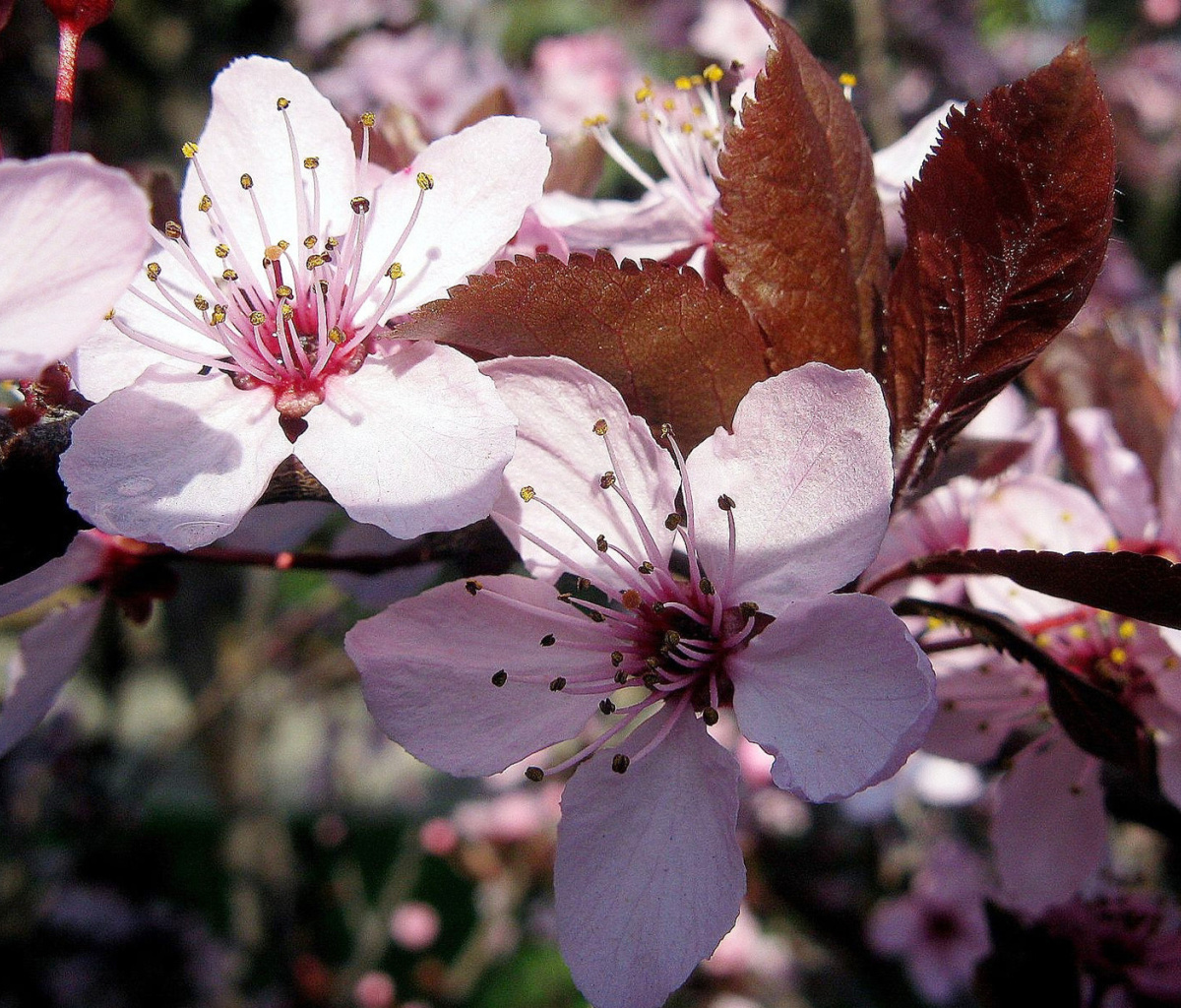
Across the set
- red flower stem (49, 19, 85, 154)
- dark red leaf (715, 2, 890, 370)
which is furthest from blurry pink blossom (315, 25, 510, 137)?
dark red leaf (715, 2, 890, 370)

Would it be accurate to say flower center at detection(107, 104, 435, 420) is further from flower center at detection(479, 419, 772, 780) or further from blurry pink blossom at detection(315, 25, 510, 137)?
blurry pink blossom at detection(315, 25, 510, 137)

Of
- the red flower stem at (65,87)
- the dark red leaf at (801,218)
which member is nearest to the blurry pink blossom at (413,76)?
the red flower stem at (65,87)

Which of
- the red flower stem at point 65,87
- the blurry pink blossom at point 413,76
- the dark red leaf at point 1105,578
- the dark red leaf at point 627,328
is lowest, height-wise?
the blurry pink blossom at point 413,76

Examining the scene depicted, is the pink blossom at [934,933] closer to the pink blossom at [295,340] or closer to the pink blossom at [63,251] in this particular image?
the pink blossom at [295,340]

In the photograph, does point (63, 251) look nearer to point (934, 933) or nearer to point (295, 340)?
point (295, 340)

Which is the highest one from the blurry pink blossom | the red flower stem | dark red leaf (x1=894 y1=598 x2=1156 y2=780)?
the red flower stem

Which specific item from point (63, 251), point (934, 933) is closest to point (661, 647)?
point (63, 251)
